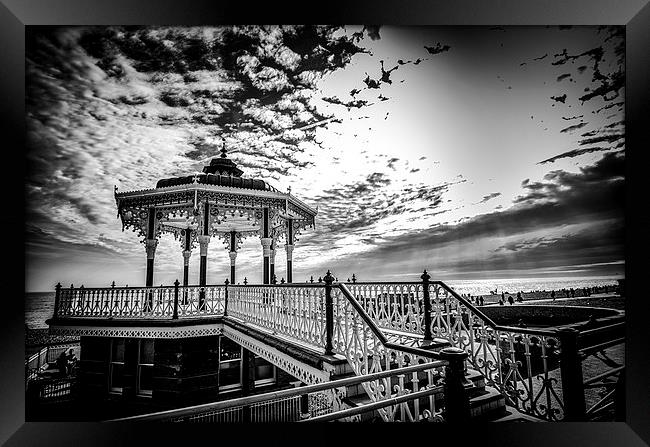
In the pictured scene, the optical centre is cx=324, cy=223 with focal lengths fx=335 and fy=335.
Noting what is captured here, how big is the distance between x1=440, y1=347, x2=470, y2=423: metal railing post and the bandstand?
13.9 feet

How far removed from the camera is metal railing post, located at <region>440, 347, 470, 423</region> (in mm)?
2133

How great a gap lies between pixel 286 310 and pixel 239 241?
473cm

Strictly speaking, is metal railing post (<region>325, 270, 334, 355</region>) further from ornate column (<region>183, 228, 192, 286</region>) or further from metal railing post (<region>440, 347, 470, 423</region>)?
ornate column (<region>183, 228, 192, 286</region>)

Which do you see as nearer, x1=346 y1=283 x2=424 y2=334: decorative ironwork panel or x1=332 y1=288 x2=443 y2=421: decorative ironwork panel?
x1=332 y1=288 x2=443 y2=421: decorative ironwork panel

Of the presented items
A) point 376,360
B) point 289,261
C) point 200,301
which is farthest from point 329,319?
point 200,301

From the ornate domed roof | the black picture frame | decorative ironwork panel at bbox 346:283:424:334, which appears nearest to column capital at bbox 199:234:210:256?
the ornate domed roof

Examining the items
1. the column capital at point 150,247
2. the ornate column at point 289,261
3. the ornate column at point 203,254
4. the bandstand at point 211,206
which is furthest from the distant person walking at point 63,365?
the ornate column at point 289,261

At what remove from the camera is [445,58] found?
4293 millimetres

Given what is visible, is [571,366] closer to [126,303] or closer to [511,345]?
[511,345]
